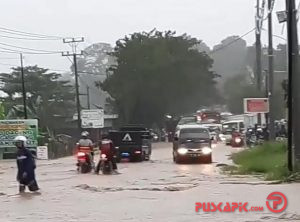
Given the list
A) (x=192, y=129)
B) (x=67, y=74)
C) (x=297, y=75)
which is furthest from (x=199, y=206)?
(x=67, y=74)

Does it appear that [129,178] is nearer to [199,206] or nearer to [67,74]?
[199,206]

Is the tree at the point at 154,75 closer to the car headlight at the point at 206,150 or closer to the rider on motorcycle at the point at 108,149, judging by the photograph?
the car headlight at the point at 206,150

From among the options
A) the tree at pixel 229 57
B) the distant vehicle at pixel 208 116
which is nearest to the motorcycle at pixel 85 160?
the distant vehicle at pixel 208 116

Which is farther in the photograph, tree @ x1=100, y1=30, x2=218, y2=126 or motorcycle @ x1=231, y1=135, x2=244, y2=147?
tree @ x1=100, y1=30, x2=218, y2=126

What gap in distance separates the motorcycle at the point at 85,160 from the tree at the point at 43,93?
45947 mm

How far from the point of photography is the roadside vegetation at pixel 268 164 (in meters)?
20.9

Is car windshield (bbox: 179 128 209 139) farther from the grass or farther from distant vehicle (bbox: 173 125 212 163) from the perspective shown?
the grass

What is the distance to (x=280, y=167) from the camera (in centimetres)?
2170

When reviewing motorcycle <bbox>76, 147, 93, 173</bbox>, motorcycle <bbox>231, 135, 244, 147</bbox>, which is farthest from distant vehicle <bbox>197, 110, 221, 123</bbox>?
motorcycle <bbox>76, 147, 93, 173</bbox>

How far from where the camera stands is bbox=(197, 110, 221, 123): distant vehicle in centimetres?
9069

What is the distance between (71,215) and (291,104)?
8737 millimetres

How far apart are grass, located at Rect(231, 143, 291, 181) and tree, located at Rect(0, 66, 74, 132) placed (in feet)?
148

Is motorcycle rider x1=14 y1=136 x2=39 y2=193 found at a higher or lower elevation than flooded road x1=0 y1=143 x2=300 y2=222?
higher

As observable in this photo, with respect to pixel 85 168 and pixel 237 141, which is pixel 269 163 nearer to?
pixel 85 168
